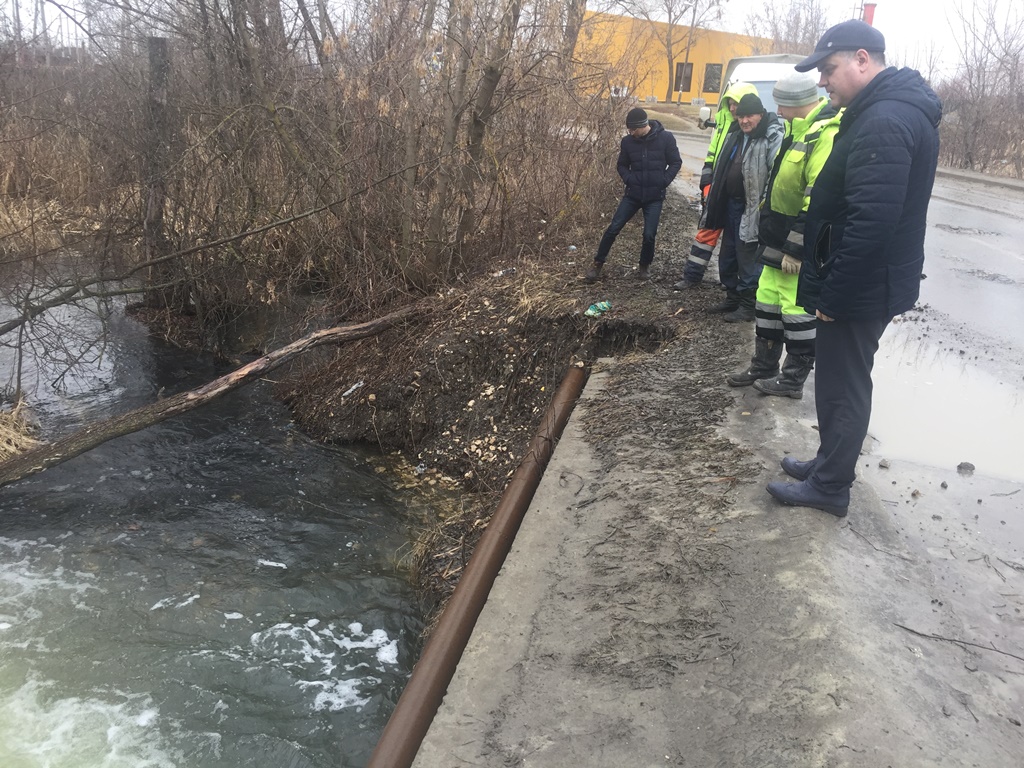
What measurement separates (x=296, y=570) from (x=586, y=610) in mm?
2602

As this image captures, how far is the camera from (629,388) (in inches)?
203

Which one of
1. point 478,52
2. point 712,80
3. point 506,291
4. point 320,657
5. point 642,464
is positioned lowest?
point 320,657

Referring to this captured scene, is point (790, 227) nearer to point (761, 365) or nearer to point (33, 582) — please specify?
point (761, 365)

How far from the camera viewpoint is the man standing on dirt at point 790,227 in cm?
395

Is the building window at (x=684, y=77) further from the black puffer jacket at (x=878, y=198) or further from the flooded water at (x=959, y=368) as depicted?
the black puffer jacket at (x=878, y=198)

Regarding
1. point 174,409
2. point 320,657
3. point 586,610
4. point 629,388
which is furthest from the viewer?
point 174,409

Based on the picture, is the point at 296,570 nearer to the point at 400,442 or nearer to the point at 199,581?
the point at 199,581

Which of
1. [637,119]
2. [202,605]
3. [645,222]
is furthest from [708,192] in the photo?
[202,605]

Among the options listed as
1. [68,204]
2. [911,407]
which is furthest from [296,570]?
[68,204]

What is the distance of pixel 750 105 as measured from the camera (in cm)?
522

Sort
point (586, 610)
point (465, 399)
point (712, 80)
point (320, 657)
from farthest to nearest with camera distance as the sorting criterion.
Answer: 1. point (712, 80)
2. point (465, 399)
3. point (320, 657)
4. point (586, 610)

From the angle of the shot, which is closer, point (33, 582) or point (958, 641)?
point (958, 641)

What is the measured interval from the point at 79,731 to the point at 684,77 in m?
46.9

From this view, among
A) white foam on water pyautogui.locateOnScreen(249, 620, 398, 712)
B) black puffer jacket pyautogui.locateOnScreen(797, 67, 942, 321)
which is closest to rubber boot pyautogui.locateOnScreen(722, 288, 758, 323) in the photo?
black puffer jacket pyautogui.locateOnScreen(797, 67, 942, 321)
